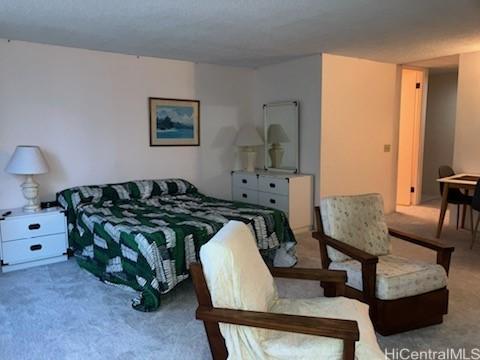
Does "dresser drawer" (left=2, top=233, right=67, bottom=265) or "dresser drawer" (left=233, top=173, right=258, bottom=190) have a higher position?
"dresser drawer" (left=233, top=173, right=258, bottom=190)

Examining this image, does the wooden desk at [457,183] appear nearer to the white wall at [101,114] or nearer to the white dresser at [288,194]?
the white dresser at [288,194]

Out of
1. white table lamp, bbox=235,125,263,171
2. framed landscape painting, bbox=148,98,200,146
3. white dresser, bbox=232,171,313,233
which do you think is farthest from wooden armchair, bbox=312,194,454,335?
framed landscape painting, bbox=148,98,200,146

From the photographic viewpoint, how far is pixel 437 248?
2572mm

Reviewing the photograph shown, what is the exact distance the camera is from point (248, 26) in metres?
3.36

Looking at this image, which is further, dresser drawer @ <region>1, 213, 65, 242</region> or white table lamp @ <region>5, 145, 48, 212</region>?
white table lamp @ <region>5, 145, 48, 212</region>

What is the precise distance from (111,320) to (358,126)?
392 centimetres

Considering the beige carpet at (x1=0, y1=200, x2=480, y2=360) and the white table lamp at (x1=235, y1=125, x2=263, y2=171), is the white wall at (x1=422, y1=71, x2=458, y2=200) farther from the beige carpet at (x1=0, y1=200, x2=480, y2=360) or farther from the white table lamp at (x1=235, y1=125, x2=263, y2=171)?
the beige carpet at (x1=0, y1=200, x2=480, y2=360)

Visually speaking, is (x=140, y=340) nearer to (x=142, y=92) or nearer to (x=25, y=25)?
(x=25, y=25)

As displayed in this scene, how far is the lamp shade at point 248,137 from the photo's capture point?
5.27m

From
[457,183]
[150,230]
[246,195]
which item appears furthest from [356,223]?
[246,195]

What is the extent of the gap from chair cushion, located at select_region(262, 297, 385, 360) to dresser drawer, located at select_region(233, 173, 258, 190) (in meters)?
3.26

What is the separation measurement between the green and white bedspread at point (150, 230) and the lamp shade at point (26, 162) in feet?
1.42

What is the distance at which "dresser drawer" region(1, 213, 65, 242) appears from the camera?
3551mm

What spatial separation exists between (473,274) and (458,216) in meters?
1.70
